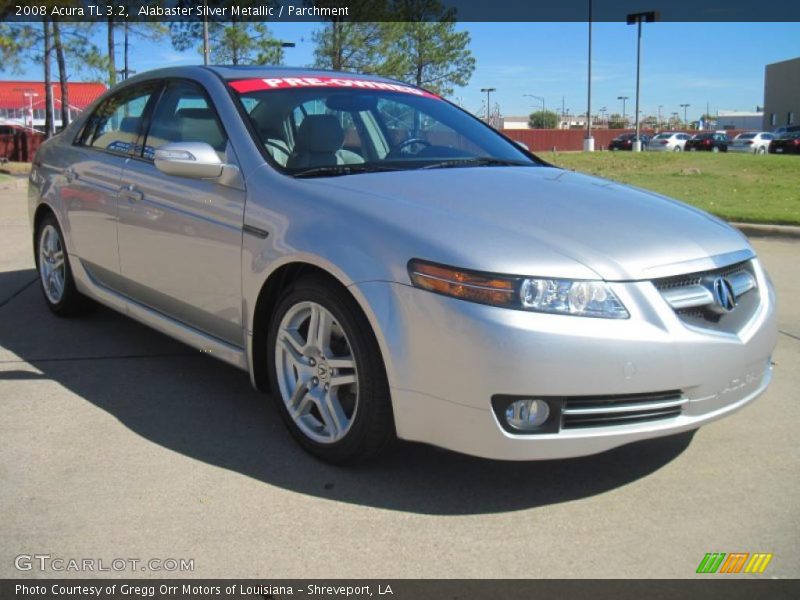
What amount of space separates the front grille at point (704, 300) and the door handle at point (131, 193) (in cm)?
271

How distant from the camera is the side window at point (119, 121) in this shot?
4.80 m

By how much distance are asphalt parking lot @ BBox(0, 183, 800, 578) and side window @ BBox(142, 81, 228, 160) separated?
4.26ft

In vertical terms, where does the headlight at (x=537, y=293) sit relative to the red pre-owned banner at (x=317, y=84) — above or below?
below

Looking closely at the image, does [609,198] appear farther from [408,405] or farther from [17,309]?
[17,309]

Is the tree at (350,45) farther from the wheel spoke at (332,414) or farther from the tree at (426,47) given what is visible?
the wheel spoke at (332,414)

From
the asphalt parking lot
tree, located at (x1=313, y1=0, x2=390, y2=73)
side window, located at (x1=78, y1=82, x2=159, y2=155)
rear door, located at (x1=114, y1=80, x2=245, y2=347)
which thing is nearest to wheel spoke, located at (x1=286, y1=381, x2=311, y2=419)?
the asphalt parking lot

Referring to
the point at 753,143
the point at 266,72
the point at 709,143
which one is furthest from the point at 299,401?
the point at 709,143

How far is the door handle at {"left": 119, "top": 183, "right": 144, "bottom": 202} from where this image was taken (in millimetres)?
4406

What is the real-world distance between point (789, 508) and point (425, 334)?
1.51 metres

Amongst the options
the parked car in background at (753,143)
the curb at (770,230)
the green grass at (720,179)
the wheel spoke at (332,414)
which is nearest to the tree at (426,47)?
the green grass at (720,179)

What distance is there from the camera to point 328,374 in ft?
11.1

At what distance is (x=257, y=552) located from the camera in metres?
2.80

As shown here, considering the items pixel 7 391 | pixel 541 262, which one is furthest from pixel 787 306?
pixel 7 391

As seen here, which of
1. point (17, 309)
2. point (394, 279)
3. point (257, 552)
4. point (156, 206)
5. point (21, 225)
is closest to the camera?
point (257, 552)
